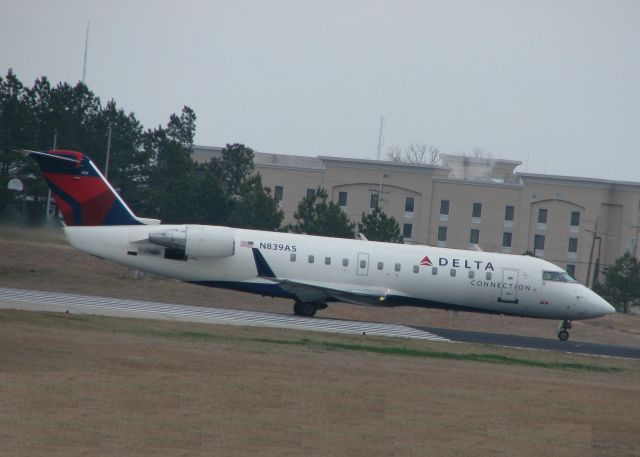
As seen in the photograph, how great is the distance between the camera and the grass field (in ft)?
46.4

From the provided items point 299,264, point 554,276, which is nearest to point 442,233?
point 554,276

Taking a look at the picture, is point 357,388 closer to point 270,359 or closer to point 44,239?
point 270,359

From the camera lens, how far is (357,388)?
1892 cm

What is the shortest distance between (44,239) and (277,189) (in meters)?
60.0

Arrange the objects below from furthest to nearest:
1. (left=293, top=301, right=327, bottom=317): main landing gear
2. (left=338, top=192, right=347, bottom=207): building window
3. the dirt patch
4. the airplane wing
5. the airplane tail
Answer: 1. (left=338, top=192, right=347, bottom=207): building window
2. the dirt patch
3. (left=293, top=301, right=327, bottom=317): main landing gear
4. the airplane tail
5. the airplane wing

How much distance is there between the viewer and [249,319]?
33531 millimetres

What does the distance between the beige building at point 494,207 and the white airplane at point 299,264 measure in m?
58.0

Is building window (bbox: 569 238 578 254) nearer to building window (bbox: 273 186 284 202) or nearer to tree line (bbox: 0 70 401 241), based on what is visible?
building window (bbox: 273 186 284 202)

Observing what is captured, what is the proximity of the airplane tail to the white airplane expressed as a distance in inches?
1.3

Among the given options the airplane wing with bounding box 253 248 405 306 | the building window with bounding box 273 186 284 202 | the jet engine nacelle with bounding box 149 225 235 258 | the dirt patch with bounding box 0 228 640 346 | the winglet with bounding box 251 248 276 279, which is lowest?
the dirt patch with bounding box 0 228 640 346

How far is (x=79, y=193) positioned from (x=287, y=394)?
66.0ft

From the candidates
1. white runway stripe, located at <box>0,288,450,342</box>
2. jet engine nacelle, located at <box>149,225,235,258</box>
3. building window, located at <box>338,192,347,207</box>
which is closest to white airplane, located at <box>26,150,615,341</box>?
jet engine nacelle, located at <box>149,225,235,258</box>

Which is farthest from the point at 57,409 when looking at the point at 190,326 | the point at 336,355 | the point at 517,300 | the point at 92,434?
the point at 517,300

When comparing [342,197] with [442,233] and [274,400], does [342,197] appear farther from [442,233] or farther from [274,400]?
[274,400]
